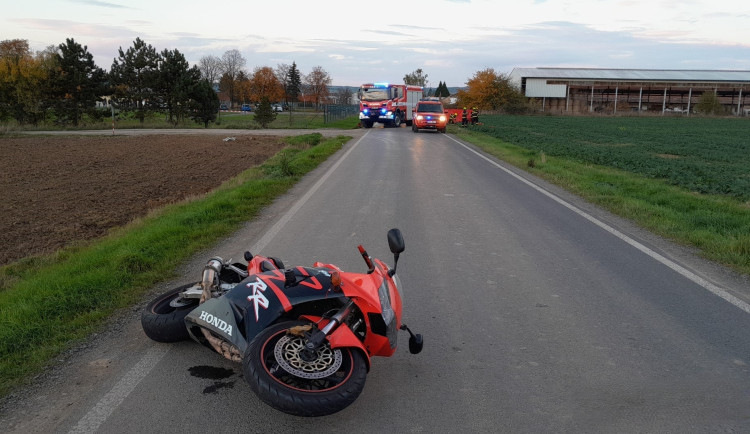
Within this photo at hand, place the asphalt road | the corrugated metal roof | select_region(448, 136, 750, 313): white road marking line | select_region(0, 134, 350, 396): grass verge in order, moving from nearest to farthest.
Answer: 1. the asphalt road
2. select_region(0, 134, 350, 396): grass verge
3. select_region(448, 136, 750, 313): white road marking line
4. the corrugated metal roof

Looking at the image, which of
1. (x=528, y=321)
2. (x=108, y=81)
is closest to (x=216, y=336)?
(x=528, y=321)

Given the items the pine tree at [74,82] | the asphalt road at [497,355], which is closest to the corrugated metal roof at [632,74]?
the pine tree at [74,82]

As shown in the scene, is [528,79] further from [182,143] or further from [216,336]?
[216,336]

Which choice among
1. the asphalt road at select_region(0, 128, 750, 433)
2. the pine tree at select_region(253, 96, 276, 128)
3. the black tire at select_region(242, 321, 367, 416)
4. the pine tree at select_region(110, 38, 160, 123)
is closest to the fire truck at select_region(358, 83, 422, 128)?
the pine tree at select_region(253, 96, 276, 128)

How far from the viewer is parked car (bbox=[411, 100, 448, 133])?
37.2 metres

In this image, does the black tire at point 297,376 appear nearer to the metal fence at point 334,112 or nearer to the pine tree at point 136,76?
the metal fence at point 334,112

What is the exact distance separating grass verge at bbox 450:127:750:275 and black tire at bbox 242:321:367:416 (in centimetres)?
559

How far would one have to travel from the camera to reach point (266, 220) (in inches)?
393

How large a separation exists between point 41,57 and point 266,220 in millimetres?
52833

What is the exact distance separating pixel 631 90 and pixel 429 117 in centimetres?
7339

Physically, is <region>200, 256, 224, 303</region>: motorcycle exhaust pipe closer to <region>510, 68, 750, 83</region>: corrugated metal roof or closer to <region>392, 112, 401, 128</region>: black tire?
<region>392, 112, 401, 128</region>: black tire

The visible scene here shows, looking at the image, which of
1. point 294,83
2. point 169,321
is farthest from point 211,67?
point 169,321

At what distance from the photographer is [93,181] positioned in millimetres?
17656

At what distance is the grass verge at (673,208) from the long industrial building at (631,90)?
84.6 meters
